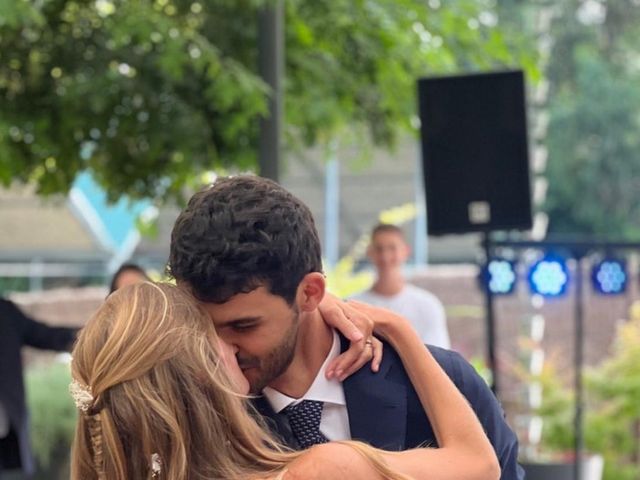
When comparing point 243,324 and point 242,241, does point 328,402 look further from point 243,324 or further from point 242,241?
point 242,241

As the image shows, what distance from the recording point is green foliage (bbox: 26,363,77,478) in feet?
32.4

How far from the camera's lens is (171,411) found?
2.34m

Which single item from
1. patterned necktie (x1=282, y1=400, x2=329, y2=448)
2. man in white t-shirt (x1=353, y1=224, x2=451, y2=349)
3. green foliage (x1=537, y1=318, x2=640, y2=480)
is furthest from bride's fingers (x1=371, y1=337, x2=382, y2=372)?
green foliage (x1=537, y1=318, x2=640, y2=480)

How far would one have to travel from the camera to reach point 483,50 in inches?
324

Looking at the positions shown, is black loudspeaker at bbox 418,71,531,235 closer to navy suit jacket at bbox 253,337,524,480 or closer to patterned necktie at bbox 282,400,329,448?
navy suit jacket at bbox 253,337,524,480

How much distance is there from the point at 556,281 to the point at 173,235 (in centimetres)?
716

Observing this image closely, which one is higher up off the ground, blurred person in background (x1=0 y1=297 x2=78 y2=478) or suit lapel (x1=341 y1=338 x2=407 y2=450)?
suit lapel (x1=341 y1=338 x2=407 y2=450)

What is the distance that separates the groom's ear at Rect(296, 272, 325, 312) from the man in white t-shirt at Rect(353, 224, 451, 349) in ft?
15.9

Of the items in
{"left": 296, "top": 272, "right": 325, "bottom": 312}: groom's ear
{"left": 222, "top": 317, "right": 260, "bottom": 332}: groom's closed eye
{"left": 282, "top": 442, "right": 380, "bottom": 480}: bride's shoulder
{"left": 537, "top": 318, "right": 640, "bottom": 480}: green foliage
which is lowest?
{"left": 537, "top": 318, "right": 640, "bottom": 480}: green foliage

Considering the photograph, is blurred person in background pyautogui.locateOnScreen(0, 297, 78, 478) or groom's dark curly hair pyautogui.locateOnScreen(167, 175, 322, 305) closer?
groom's dark curly hair pyautogui.locateOnScreen(167, 175, 322, 305)

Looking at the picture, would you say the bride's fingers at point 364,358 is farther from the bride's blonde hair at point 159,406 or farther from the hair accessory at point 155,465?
the hair accessory at point 155,465

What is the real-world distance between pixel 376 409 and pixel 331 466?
27 centimetres

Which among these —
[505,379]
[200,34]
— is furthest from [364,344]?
[505,379]

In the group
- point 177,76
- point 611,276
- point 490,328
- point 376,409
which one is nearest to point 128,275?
point 177,76
